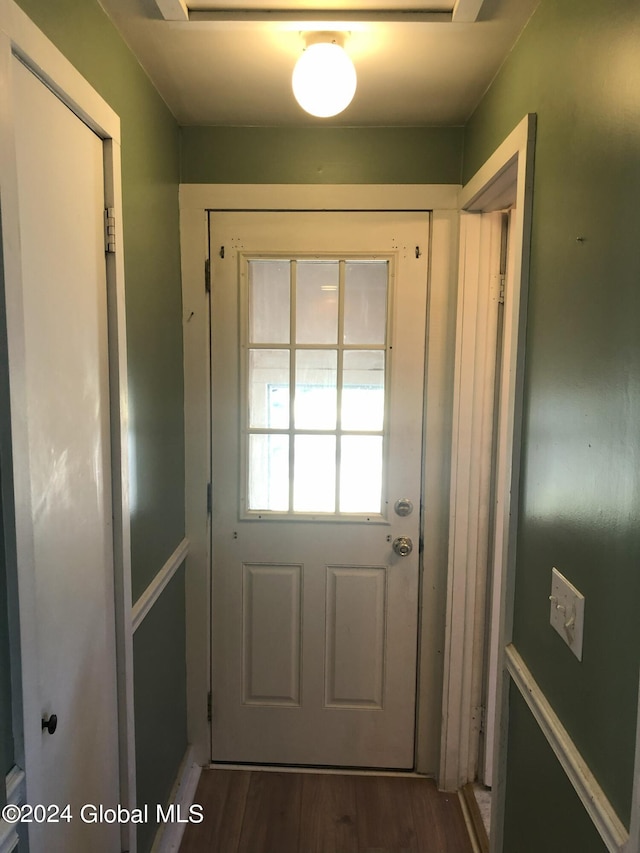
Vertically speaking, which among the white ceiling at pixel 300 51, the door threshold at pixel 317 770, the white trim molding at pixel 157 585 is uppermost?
the white ceiling at pixel 300 51

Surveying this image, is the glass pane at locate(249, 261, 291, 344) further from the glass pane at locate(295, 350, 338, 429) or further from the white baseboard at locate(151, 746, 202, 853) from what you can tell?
the white baseboard at locate(151, 746, 202, 853)

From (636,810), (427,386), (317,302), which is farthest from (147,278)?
(636,810)

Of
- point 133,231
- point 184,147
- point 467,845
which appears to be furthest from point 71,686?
point 184,147

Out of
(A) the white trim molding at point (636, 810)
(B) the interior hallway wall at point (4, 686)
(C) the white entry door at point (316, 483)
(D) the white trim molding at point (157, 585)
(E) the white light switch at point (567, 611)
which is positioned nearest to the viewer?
(A) the white trim molding at point (636, 810)

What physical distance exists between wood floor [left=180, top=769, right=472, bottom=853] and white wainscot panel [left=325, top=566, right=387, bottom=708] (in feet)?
0.95

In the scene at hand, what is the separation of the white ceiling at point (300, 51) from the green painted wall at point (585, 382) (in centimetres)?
18

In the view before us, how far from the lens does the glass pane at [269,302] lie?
6.49 feet

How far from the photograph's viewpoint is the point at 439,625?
2035 millimetres

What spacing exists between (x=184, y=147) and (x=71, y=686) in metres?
1.67

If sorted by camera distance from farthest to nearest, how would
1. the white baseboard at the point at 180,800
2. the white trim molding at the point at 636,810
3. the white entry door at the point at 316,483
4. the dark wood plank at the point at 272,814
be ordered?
the white entry door at the point at 316,483 < the dark wood plank at the point at 272,814 < the white baseboard at the point at 180,800 < the white trim molding at the point at 636,810

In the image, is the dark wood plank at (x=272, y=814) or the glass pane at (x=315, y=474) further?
the glass pane at (x=315, y=474)

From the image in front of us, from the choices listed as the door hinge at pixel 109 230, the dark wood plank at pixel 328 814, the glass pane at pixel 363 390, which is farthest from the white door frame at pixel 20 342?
the dark wood plank at pixel 328 814

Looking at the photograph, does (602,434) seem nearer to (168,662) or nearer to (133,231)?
(133,231)

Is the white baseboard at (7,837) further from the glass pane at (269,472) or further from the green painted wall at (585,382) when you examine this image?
the glass pane at (269,472)
